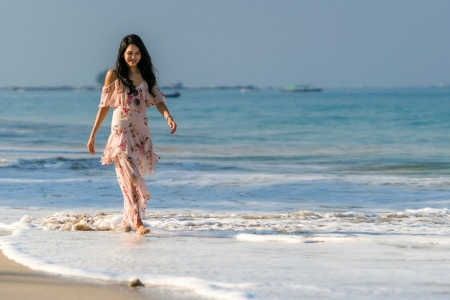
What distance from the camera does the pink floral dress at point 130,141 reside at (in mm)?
6078

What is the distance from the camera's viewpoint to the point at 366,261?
4.81 m

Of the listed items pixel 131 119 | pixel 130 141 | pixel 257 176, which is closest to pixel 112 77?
pixel 131 119

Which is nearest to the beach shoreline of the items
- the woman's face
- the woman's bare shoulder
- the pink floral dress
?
the pink floral dress

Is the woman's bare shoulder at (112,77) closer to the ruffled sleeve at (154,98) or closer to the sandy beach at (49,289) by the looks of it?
the ruffled sleeve at (154,98)

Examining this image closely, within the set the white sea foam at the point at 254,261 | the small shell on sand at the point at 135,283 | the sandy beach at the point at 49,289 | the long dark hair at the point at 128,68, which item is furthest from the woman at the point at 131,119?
the small shell on sand at the point at 135,283

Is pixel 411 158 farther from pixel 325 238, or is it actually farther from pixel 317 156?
pixel 325 238

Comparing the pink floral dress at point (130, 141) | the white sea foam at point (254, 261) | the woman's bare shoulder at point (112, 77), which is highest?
the woman's bare shoulder at point (112, 77)

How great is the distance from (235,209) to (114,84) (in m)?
2.62

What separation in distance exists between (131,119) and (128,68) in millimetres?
429

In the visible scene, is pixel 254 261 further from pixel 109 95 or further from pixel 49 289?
pixel 109 95

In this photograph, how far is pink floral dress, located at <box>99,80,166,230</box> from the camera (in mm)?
6078

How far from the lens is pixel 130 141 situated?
6.08 meters

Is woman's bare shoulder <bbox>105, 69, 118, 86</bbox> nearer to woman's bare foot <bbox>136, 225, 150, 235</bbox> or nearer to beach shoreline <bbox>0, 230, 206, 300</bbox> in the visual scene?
woman's bare foot <bbox>136, 225, 150, 235</bbox>

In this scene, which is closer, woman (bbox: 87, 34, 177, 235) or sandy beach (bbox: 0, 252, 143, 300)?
sandy beach (bbox: 0, 252, 143, 300)
